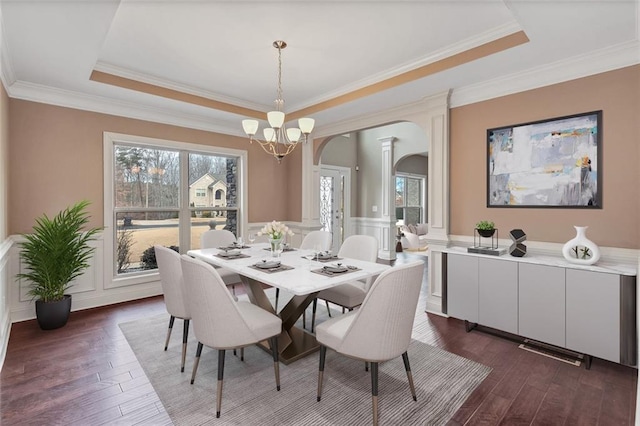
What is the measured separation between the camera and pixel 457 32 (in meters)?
2.70

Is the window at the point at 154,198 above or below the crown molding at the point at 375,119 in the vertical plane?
below

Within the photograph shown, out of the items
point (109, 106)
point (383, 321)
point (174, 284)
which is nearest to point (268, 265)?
point (174, 284)

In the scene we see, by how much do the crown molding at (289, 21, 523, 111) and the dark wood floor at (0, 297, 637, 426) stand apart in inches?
108

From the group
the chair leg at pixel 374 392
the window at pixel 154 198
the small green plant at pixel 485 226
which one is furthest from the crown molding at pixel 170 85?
the chair leg at pixel 374 392

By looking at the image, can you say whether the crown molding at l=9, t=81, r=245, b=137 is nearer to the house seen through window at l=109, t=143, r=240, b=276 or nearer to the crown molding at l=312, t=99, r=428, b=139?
the house seen through window at l=109, t=143, r=240, b=276

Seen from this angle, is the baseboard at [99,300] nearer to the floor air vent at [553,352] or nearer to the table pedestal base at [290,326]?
the table pedestal base at [290,326]

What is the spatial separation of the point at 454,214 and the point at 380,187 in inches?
141

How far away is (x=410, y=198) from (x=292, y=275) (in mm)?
8041

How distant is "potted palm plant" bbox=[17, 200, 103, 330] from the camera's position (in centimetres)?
321

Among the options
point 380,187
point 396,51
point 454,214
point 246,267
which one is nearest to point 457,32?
point 396,51

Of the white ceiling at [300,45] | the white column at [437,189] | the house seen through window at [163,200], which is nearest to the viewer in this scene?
the white ceiling at [300,45]

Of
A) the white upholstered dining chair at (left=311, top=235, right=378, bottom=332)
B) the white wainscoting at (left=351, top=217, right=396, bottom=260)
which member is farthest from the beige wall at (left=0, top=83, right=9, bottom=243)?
the white wainscoting at (left=351, top=217, right=396, bottom=260)

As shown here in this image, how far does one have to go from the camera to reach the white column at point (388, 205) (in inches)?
276

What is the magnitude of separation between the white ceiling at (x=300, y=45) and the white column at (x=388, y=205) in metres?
3.09
